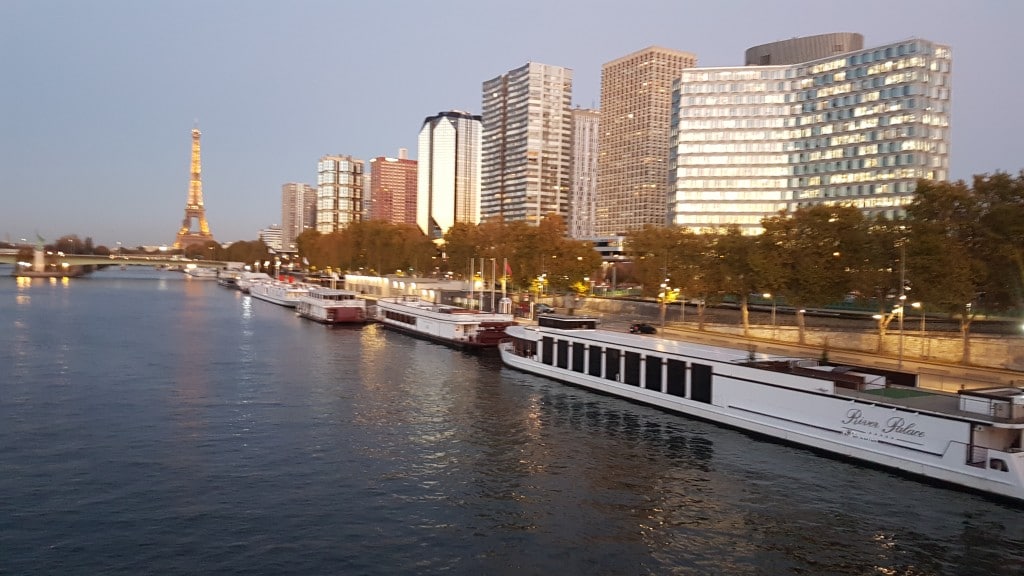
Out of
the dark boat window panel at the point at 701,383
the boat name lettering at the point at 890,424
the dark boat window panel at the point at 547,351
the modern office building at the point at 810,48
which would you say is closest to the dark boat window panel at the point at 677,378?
the dark boat window panel at the point at 701,383

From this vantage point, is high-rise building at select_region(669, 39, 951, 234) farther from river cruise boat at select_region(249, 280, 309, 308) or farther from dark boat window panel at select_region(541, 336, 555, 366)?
dark boat window panel at select_region(541, 336, 555, 366)

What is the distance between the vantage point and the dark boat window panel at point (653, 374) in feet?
144

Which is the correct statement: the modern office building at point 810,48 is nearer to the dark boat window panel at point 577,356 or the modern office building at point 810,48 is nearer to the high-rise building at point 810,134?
the high-rise building at point 810,134

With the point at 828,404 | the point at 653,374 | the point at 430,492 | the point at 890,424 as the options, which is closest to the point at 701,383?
the point at 653,374

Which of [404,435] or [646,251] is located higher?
[646,251]

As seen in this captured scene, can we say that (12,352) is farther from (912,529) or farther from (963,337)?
(963,337)

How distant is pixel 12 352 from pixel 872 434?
67.8m

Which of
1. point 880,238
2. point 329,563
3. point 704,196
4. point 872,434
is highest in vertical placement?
point 704,196

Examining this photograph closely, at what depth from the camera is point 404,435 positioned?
3653cm

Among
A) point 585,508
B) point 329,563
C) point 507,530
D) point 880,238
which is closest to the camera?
point 329,563

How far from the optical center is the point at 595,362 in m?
49.8

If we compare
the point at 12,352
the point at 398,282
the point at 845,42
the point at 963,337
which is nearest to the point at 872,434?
the point at 963,337

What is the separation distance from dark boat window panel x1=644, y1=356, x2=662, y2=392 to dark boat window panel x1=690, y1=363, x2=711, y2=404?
2.76 metres

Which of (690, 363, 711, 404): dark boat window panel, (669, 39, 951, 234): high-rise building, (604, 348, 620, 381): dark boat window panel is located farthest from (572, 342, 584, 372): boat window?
(669, 39, 951, 234): high-rise building
